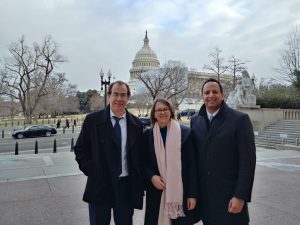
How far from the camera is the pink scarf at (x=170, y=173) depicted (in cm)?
305

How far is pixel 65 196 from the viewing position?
264 inches

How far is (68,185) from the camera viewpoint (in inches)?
307

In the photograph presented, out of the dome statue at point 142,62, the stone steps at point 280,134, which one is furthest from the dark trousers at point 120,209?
the dome statue at point 142,62

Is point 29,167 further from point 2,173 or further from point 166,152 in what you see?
point 166,152

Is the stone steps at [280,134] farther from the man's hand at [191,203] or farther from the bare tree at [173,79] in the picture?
Result: the bare tree at [173,79]

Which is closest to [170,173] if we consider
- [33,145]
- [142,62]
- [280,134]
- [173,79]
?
[280,134]

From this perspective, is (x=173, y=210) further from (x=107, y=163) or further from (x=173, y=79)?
(x=173, y=79)

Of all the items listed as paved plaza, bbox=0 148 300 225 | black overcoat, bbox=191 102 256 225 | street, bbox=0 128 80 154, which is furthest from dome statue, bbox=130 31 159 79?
black overcoat, bbox=191 102 256 225

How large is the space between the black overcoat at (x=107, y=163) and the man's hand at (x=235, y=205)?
0.87 m

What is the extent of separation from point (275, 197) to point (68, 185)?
475 cm

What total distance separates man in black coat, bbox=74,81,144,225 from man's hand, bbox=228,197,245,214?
34.1 inches

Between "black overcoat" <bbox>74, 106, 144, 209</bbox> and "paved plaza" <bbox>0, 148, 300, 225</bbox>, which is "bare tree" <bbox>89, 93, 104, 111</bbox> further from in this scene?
"black overcoat" <bbox>74, 106, 144, 209</bbox>

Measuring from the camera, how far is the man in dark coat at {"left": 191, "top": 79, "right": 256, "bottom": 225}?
2.85 m

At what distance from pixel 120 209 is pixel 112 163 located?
0.47m
